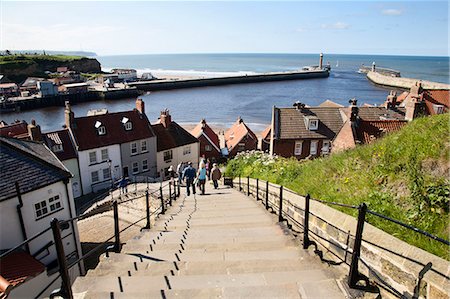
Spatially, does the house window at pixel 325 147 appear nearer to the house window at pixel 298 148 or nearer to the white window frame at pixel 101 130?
the house window at pixel 298 148

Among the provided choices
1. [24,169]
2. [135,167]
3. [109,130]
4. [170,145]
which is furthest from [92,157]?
[24,169]

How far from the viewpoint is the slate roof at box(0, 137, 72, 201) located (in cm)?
1384

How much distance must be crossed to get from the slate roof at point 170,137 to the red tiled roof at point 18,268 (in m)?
20.5

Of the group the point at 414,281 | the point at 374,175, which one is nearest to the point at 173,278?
the point at 414,281

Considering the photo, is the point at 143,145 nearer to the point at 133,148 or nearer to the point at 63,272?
the point at 133,148

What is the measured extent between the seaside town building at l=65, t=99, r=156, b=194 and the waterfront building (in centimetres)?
106

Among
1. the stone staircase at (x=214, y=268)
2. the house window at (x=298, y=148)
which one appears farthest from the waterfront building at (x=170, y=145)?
the stone staircase at (x=214, y=268)

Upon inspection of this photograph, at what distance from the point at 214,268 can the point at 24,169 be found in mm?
13304

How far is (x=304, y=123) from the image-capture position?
98.3 ft

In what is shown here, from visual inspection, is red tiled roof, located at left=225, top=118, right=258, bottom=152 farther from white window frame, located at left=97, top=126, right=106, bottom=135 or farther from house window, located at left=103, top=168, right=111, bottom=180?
white window frame, located at left=97, top=126, right=106, bottom=135

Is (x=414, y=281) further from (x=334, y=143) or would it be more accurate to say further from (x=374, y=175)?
(x=334, y=143)

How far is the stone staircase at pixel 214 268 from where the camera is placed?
3.91 m

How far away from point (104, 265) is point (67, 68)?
439 ft

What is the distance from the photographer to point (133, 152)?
103 feet
